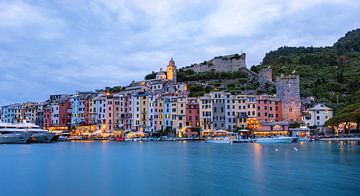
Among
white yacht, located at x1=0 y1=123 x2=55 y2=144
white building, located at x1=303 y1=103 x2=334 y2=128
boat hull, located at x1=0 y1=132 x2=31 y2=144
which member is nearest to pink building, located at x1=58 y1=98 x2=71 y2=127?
white yacht, located at x1=0 y1=123 x2=55 y2=144

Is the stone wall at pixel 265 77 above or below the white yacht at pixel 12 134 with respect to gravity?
above

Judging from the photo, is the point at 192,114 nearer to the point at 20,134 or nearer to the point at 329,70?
the point at 20,134

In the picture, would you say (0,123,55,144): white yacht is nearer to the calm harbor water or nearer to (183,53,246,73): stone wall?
the calm harbor water

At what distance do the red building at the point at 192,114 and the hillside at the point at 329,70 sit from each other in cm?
2609

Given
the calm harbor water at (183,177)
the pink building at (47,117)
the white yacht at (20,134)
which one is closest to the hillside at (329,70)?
the pink building at (47,117)

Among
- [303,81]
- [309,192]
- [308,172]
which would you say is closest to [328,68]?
[303,81]

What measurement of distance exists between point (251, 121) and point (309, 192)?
189ft

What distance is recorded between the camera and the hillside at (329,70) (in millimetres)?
92175

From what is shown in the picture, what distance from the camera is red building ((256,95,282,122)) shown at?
79.7 metres

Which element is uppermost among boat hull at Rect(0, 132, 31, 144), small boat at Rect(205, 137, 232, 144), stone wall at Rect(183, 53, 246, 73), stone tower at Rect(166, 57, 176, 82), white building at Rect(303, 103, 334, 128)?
stone wall at Rect(183, 53, 246, 73)

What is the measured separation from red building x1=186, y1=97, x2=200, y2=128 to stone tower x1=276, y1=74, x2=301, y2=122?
55.1 feet

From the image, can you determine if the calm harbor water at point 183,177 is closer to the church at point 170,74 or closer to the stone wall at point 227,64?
the church at point 170,74

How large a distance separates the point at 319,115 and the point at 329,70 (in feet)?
147

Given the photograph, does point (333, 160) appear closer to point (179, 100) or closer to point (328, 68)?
point (179, 100)
